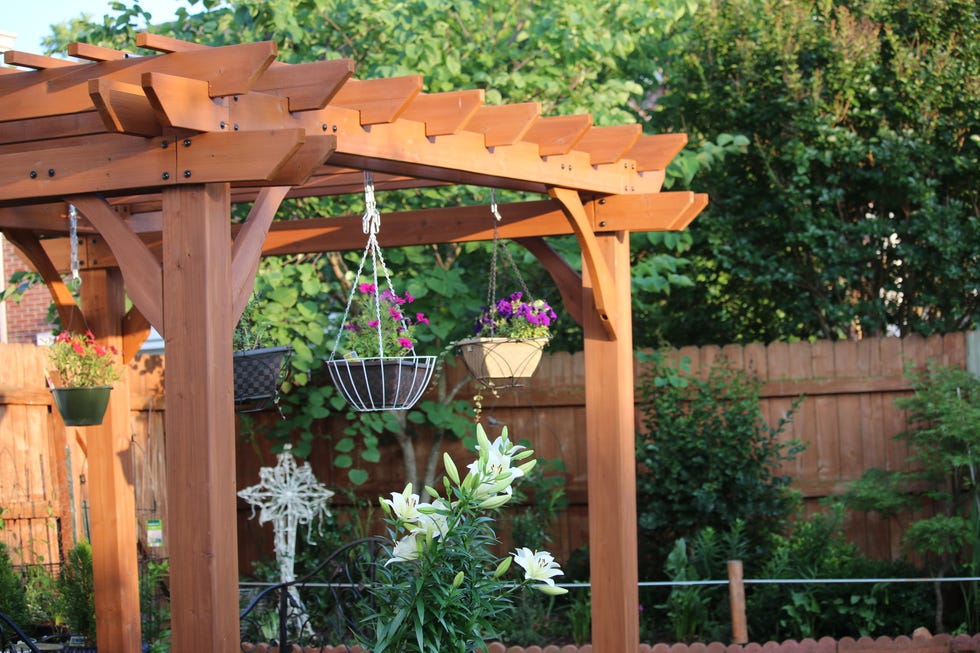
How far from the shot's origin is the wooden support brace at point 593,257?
197 inches

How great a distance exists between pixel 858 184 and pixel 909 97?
0.69m

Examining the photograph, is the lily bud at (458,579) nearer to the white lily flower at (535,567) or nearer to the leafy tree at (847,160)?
the white lily flower at (535,567)

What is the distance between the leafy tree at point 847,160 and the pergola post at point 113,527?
4.71 metres

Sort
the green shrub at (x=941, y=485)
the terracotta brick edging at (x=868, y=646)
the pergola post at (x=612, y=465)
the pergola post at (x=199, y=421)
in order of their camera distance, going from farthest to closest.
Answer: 1. the green shrub at (x=941, y=485)
2. the terracotta brick edging at (x=868, y=646)
3. the pergola post at (x=612, y=465)
4. the pergola post at (x=199, y=421)

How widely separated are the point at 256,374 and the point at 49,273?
1.26 metres

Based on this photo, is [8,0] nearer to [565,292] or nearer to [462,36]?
[462,36]

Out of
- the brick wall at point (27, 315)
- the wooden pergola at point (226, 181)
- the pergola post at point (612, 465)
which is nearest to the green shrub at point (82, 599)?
the wooden pergola at point (226, 181)

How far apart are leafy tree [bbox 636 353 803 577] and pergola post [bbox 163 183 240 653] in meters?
4.34

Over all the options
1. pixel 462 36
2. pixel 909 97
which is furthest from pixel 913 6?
pixel 462 36

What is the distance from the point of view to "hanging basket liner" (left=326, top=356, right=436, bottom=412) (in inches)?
178

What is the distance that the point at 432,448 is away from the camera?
8.26 meters

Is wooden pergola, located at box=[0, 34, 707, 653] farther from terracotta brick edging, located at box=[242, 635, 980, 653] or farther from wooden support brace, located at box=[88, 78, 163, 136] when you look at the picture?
terracotta brick edging, located at box=[242, 635, 980, 653]

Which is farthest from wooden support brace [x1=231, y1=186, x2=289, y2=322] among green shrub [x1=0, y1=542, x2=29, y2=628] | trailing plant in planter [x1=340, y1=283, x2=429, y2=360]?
green shrub [x1=0, y1=542, x2=29, y2=628]

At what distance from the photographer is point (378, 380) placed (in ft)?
14.9
